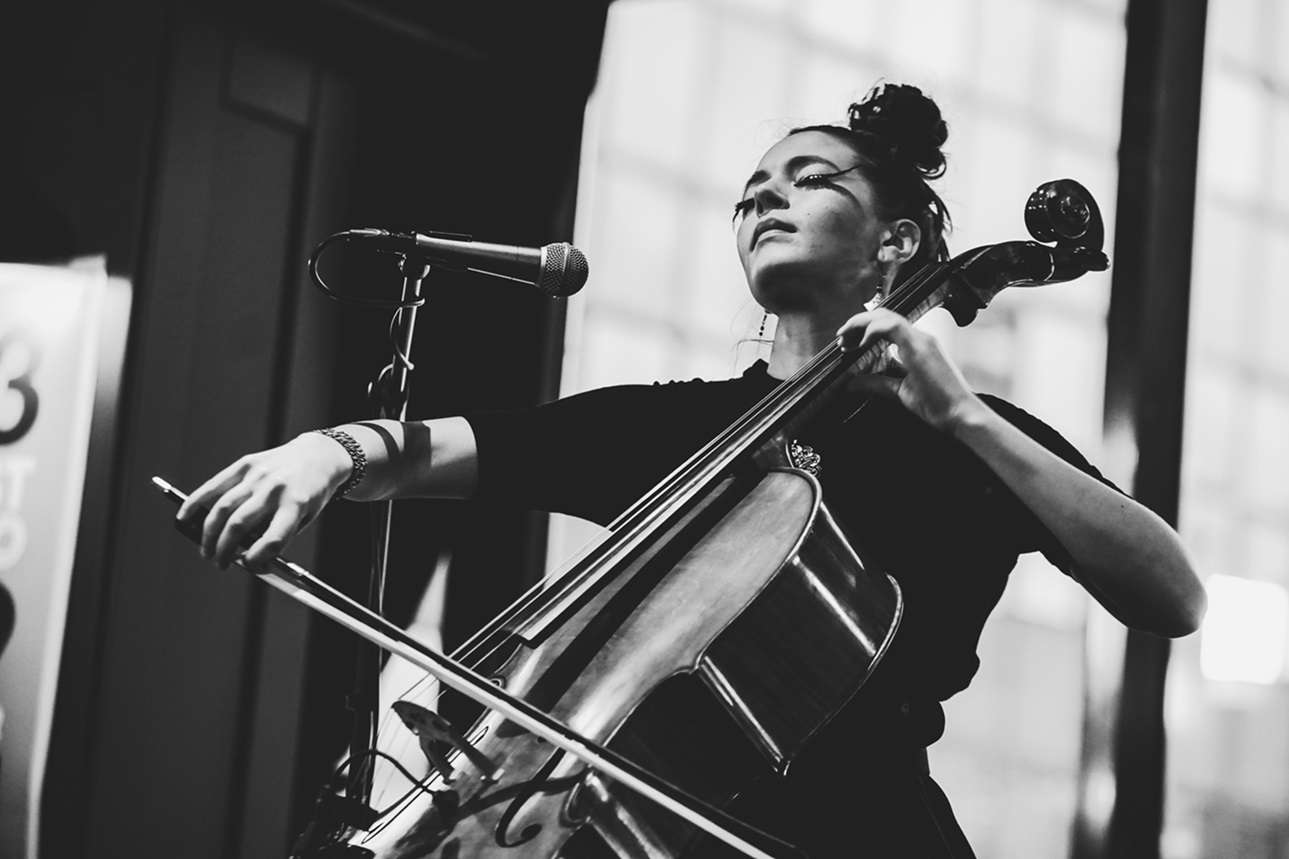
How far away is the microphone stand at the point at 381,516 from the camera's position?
1.39 m

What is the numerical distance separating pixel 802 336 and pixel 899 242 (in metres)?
0.17

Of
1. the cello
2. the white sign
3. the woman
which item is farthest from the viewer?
the white sign

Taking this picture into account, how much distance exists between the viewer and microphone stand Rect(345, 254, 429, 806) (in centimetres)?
139

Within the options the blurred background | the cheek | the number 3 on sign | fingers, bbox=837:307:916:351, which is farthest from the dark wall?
fingers, bbox=837:307:916:351

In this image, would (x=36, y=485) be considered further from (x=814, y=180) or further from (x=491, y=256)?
(x=814, y=180)

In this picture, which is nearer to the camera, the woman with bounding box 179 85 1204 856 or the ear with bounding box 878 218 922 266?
the woman with bounding box 179 85 1204 856

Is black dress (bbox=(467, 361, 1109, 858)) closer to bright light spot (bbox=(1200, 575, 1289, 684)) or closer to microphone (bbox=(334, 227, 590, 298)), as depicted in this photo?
microphone (bbox=(334, 227, 590, 298))

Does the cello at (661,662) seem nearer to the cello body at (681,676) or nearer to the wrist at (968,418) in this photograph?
the cello body at (681,676)

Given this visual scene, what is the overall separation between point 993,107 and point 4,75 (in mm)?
1914

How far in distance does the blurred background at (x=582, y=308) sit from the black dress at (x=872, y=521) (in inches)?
26.8

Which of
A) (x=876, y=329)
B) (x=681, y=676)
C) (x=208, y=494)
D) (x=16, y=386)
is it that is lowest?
(x=681, y=676)

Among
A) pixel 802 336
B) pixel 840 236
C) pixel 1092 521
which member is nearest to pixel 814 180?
pixel 840 236

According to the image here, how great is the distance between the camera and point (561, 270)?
1.46 metres

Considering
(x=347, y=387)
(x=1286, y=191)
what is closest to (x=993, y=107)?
(x=1286, y=191)
